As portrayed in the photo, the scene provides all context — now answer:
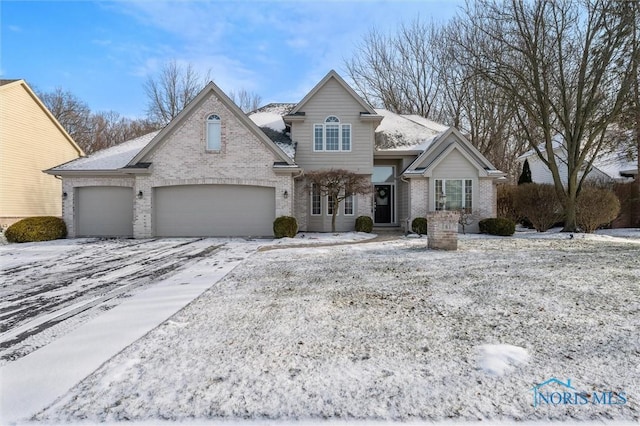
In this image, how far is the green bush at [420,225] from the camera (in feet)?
47.9

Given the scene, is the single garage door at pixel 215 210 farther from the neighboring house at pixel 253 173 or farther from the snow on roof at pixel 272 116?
the snow on roof at pixel 272 116

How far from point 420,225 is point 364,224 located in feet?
7.74

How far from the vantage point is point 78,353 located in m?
3.45

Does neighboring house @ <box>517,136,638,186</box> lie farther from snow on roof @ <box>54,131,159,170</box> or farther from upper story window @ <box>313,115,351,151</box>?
snow on roof @ <box>54,131,159,170</box>

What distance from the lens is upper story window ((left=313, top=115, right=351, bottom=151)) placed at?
53.3ft

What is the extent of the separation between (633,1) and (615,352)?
15084mm

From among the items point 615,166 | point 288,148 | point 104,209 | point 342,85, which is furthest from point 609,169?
point 104,209

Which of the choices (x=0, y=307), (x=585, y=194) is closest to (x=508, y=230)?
(x=585, y=194)

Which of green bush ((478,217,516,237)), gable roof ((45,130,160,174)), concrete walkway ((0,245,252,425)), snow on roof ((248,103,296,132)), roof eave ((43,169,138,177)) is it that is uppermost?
snow on roof ((248,103,296,132))

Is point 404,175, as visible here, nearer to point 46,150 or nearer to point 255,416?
point 255,416

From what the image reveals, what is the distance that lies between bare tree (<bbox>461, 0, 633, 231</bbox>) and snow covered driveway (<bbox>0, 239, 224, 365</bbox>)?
14.0 meters

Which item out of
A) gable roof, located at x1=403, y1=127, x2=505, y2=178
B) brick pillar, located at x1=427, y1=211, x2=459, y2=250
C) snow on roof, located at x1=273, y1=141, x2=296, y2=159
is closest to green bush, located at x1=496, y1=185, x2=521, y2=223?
gable roof, located at x1=403, y1=127, x2=505, y2=178

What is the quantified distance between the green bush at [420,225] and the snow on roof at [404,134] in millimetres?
3758

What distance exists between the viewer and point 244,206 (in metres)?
14.5
